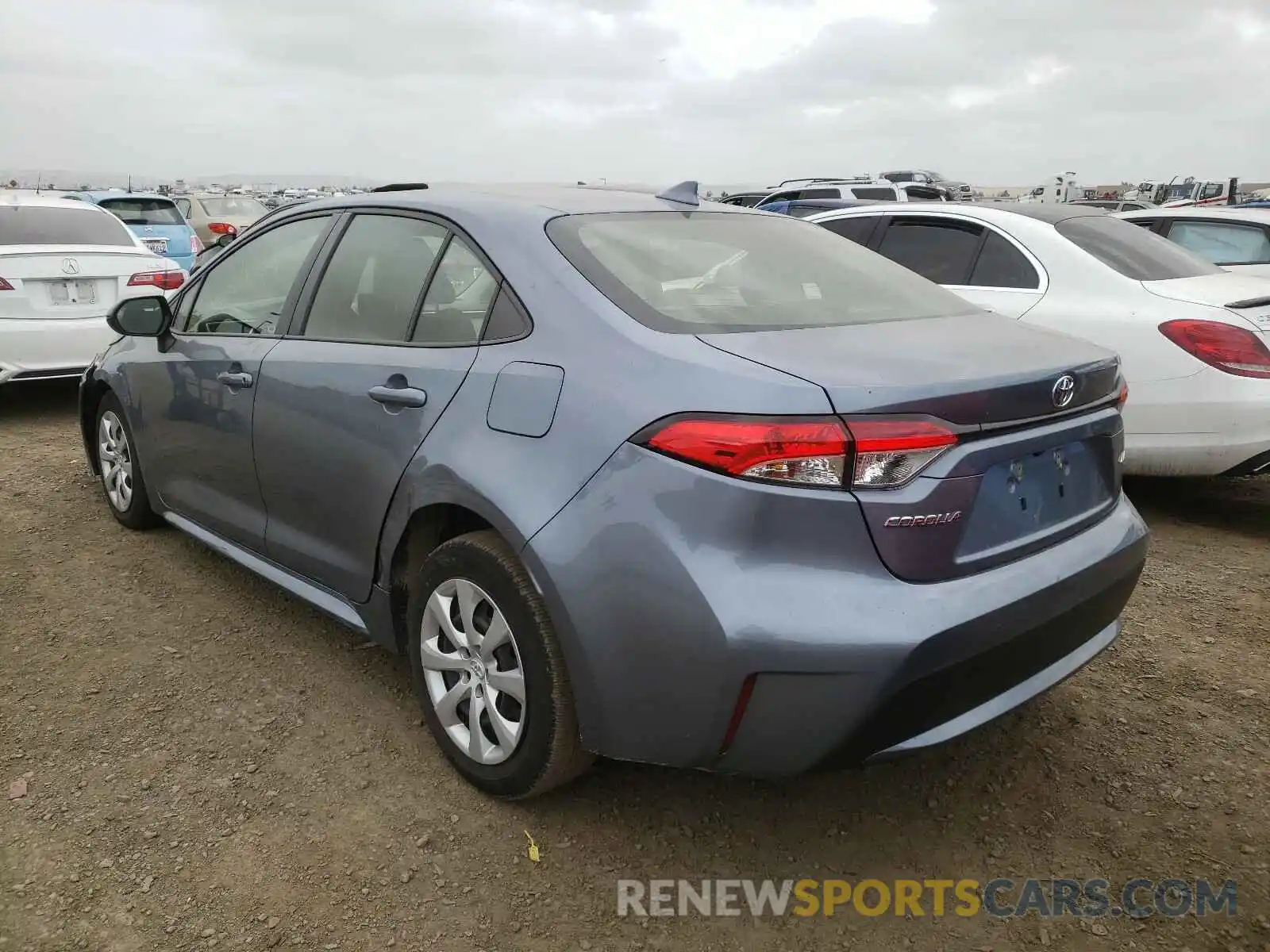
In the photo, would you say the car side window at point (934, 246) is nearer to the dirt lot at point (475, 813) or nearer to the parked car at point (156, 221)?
the dirt lot at point (475, 813)

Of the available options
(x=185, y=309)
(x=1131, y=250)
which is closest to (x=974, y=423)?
(x=185, y=309)

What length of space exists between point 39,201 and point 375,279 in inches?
228

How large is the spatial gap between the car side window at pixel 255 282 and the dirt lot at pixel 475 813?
43.9 inches

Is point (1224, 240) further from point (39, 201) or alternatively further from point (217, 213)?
point (217, 213)

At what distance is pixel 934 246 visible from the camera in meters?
5.32

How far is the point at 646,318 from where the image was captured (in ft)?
7.22

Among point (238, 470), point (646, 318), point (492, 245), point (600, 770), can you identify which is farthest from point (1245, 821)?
point (238, 470)

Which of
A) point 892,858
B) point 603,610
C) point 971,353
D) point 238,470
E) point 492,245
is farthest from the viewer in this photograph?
point 238,470

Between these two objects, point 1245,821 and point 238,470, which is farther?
point 238,470

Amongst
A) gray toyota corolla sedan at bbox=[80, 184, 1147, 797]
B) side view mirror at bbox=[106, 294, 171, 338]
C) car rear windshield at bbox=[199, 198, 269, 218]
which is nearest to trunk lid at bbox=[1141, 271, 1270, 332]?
gray toyota corolla sedan at bbox=[80, 184, 1147, 797]

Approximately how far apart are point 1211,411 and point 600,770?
3.33 m

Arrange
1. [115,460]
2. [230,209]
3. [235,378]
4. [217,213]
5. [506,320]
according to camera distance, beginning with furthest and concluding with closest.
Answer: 1. [230,209]
2. [217,213]
3. [115,460]
4. [235,378]
5. [506,320]

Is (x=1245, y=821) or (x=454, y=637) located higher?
(x=454, y=637)

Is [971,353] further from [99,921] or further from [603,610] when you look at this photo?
[99,921]
